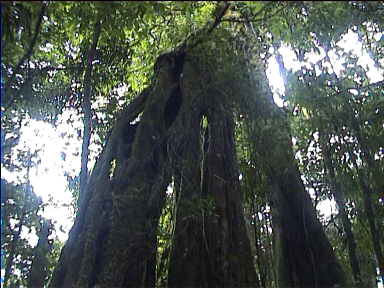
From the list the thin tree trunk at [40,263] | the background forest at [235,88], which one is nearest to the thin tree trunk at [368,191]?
the background forest at [235,88]

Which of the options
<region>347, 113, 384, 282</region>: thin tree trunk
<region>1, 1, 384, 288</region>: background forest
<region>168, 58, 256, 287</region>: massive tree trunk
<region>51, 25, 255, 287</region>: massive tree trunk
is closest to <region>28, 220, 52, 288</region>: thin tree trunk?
<region>1, 1, 384, 288</region>: background forest

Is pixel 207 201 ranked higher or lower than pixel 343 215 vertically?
lower

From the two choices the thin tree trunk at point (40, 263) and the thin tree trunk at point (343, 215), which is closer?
the thin tree trunk at point (343, 215)

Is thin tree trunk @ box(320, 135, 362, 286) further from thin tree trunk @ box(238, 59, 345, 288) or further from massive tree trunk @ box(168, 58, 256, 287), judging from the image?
massive tree trunk @ box(168, 58, 256, 287)

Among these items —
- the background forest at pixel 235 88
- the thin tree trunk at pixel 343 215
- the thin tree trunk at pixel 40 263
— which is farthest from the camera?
the thin tree trunk at pixel 40 263

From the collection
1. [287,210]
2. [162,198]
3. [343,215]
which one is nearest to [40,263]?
[162,198]

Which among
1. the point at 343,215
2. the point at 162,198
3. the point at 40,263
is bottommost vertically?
the point at 40,263

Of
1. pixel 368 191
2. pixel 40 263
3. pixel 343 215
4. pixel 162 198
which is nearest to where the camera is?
pixel 162 198

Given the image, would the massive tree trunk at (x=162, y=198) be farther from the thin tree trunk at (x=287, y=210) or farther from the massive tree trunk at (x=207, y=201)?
the thin tree trunk at (x=287, y=210)

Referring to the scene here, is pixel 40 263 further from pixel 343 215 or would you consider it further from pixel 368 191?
pixel 368 191

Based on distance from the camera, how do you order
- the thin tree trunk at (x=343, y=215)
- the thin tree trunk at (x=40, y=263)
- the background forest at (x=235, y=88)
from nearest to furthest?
the background forest at (x=235, y=88) → the thin tree trunk at (x=343, y=215) → the thin tree trunk at (x=40, y=263)

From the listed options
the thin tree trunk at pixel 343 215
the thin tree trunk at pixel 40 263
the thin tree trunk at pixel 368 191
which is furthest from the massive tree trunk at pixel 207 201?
the thin tree trunk at pixel 40 263

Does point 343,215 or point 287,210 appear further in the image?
point 343,215

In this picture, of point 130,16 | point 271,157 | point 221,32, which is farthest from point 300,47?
point 130,16
